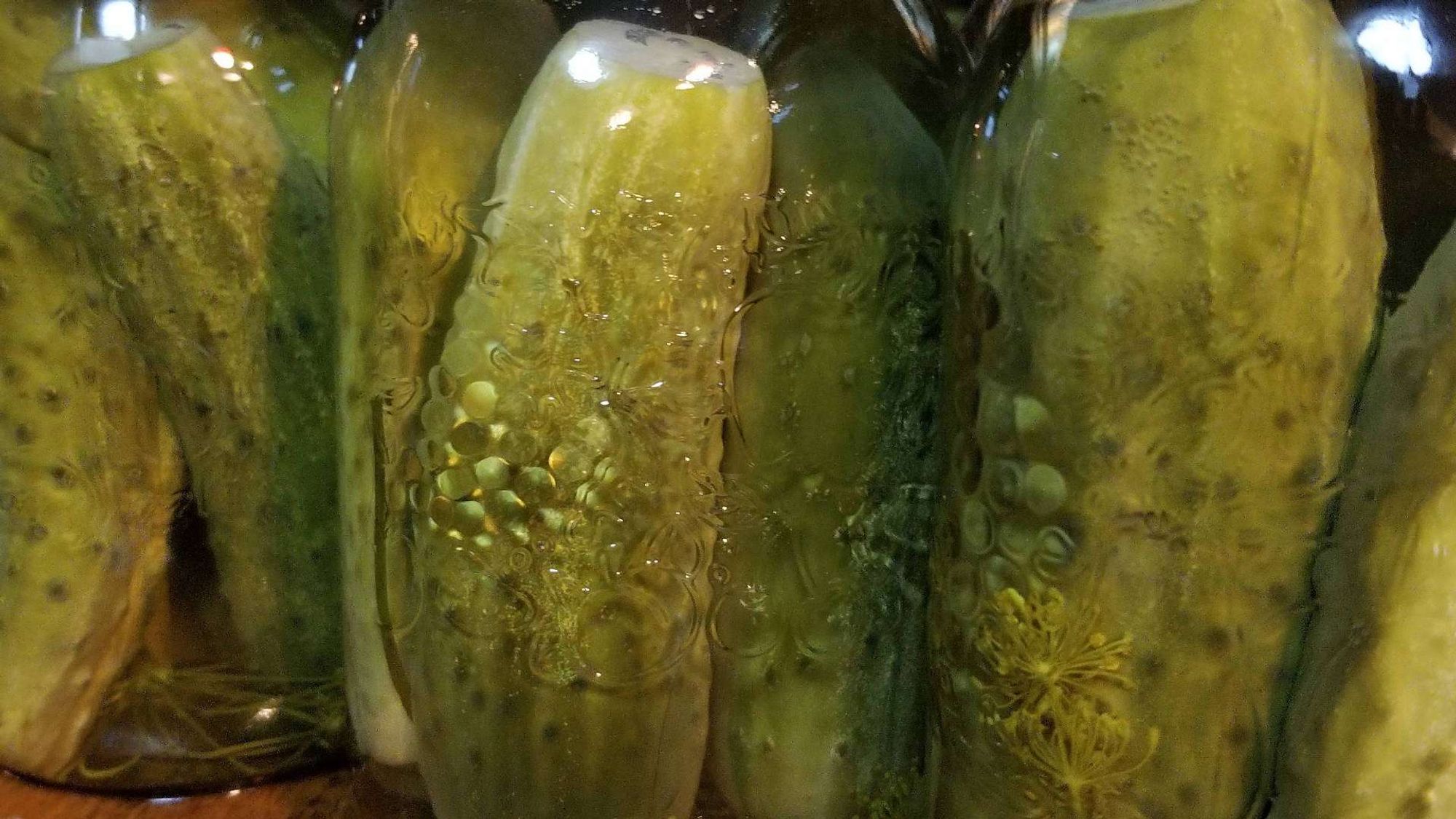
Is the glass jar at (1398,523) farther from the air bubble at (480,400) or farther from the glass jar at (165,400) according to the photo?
the glass jar at (165,400)

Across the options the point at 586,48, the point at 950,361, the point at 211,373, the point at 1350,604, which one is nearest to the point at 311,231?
the point at 211,373

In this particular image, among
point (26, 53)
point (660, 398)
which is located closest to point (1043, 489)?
point (660, 398)

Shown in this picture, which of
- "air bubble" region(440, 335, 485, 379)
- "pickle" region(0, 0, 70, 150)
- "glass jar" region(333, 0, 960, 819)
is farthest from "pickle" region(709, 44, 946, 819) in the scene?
"pickle" region(0, 0, 70, 150)

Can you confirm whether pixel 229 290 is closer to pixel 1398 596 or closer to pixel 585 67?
pixel 585 67

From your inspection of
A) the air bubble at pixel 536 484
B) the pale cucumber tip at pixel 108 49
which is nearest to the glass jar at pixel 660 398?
the air bubble at pixel 536 484

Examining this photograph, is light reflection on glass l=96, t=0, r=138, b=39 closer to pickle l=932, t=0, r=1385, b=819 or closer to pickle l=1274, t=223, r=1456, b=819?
pickle l=932, t=0, r=1385, b=819
